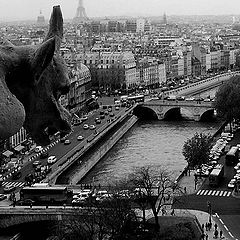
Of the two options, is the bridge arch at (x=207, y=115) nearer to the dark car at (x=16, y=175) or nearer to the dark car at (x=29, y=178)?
the dark car at (x=16, y=175)

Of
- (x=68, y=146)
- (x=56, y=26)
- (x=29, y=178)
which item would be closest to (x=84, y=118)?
(x=68, y=146)

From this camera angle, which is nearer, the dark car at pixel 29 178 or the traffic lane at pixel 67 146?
the dark car at pixel 29 178

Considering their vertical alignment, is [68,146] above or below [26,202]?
below

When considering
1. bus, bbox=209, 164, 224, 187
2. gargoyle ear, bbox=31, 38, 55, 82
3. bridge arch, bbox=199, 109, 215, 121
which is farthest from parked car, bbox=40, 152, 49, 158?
gargoyle ear, bbox=31, 38, 55, 82

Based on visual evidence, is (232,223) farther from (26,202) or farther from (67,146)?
(67,146)

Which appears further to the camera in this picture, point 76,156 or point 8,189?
point 76,156

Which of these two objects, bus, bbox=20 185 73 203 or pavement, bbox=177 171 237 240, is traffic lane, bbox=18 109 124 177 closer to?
bus, bbox=20 185 73 203

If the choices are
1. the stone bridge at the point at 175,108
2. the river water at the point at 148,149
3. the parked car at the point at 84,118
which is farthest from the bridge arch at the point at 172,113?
the parked car at the point at 84,118
